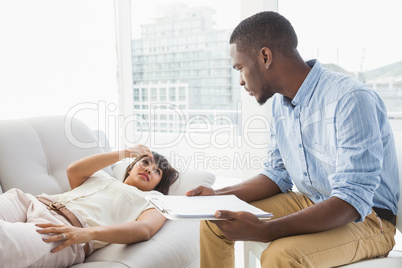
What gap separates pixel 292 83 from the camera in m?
1.46

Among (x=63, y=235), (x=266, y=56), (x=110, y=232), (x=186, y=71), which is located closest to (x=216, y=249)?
(x=110, y=232)

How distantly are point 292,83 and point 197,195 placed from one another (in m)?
0.57

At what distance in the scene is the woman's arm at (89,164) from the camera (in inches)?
71.7

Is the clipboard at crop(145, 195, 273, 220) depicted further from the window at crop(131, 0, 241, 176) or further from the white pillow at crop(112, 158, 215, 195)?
the window at crop(131, 0, 241, 176)

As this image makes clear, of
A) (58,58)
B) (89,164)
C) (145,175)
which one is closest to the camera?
(89,164)

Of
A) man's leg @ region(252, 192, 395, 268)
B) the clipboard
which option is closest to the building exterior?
the clipboard

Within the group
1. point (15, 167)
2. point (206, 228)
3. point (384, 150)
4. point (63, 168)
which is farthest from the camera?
point (63, 168)

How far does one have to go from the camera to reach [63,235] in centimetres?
128

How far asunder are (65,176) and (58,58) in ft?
4.29

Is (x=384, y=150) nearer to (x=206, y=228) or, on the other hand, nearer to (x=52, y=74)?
(x=206, y=228)

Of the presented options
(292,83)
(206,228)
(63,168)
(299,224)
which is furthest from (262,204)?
(63,168)

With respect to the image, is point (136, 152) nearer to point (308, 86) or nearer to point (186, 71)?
point (308, 86)

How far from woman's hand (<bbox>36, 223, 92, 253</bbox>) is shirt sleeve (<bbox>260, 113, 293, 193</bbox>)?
781 mm

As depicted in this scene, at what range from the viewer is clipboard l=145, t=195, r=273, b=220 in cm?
112
